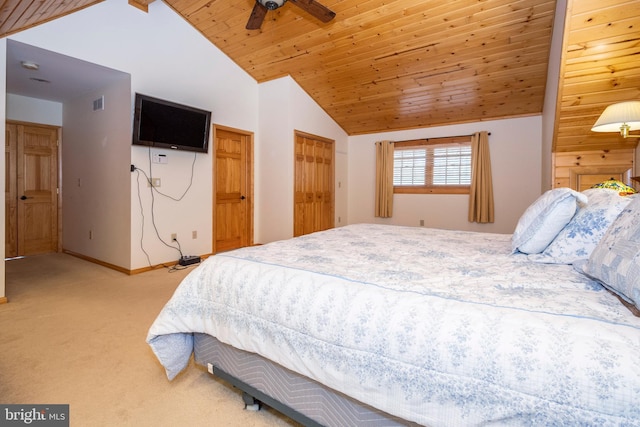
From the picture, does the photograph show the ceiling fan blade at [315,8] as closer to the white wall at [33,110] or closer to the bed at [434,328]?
the bed at [434,328]

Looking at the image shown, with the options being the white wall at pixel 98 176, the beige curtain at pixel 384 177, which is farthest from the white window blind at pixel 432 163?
the white wall at pixel 98 176

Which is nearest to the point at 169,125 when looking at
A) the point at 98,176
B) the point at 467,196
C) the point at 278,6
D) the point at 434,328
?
the point at 98,176

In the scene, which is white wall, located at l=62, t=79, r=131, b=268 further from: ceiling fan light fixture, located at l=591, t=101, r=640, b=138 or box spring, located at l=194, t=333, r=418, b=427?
ceiling fan light fixture, located at l=591, t=101, r=640, b=138

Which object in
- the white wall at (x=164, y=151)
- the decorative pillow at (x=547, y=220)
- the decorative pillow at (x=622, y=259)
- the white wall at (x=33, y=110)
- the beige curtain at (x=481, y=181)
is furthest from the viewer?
the beige curtain at (x=481, y=181)

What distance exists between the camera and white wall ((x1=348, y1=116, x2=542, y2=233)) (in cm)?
493

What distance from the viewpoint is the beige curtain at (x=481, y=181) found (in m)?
5.18

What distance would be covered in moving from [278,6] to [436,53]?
2.14m

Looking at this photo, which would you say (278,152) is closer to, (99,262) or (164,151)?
(164,151)

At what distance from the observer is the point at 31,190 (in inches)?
177

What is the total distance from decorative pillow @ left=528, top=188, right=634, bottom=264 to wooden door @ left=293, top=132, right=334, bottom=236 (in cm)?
391

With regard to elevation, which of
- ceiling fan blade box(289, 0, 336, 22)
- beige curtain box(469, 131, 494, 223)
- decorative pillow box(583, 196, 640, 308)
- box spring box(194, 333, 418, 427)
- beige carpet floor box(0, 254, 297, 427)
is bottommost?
beige carpet floor box(0, 254, 297, 427)

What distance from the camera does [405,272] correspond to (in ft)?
4.27

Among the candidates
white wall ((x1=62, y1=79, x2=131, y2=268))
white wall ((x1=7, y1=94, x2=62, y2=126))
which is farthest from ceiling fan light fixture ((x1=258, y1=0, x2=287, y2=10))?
white wall ((x1=7, y1=94, x2=62, y2=126))

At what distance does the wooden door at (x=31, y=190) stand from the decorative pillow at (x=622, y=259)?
616cm
